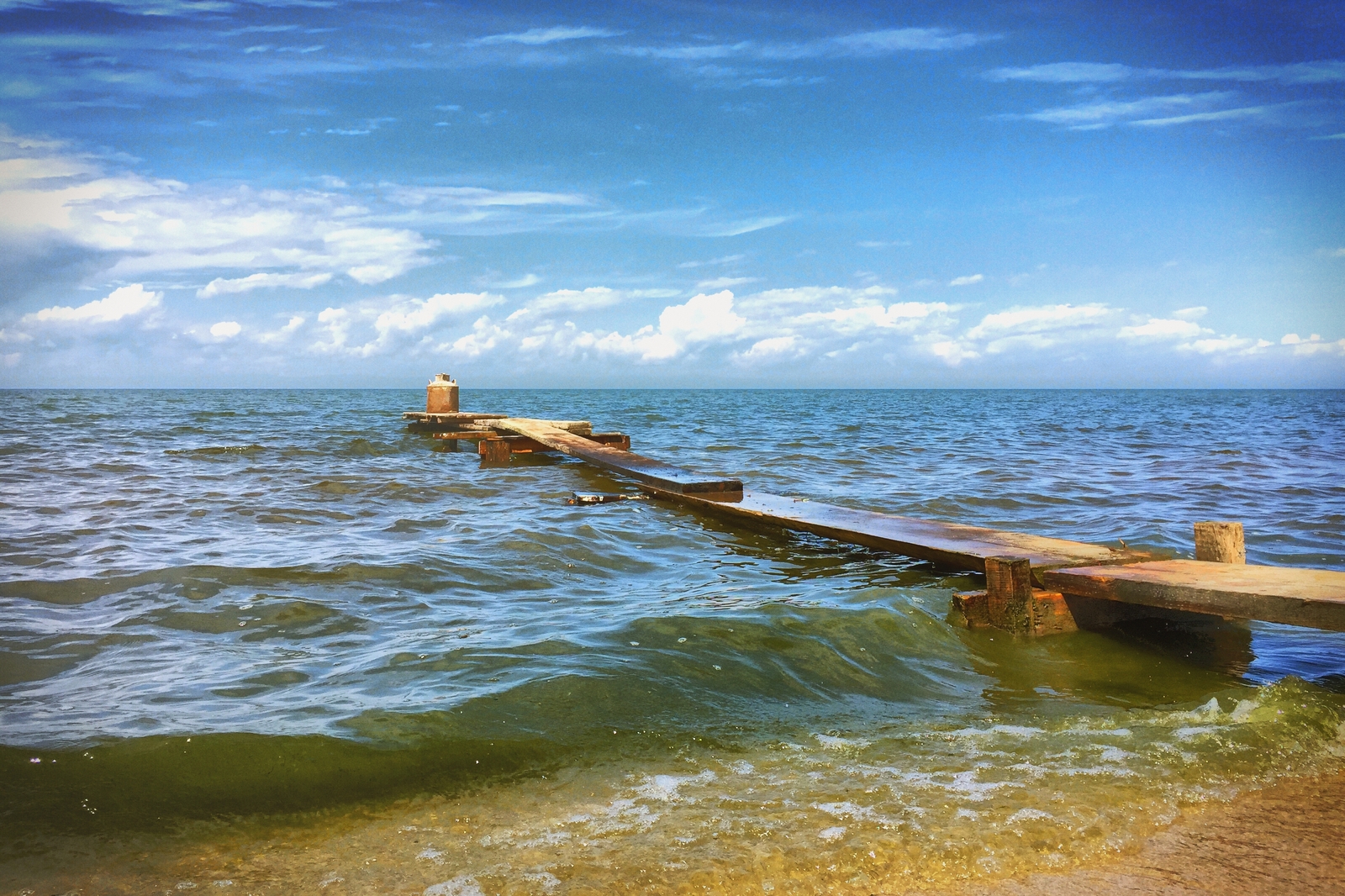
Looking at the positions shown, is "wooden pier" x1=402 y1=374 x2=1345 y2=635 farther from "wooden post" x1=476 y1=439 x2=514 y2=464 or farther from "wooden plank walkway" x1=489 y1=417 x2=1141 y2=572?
"wooden post" x1=476 y1=439 x2=514 y2=464

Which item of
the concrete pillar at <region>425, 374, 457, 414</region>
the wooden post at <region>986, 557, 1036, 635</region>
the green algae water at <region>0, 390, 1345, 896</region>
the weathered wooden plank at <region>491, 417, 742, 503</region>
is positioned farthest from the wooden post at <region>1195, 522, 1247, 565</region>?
the concrete pillar at <region>425, 374, 457, 414</region>

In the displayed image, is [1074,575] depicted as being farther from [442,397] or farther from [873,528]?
[442,397]

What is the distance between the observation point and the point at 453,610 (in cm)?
554

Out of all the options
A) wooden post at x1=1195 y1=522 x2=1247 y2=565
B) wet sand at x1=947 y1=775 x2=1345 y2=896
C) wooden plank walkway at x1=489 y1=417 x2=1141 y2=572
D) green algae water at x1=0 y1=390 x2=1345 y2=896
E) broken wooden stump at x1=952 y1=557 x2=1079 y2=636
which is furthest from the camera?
wooden plank walkway at x1=489 y1=417 x2=1141 y2=572

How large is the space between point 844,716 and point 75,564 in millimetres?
6062

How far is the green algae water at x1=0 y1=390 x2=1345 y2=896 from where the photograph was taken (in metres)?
2.59

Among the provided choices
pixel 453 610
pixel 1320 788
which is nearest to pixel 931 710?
pixel 1320 788

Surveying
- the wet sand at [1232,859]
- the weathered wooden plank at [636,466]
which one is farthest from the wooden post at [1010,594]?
the weathered wooden plank at [636,466]

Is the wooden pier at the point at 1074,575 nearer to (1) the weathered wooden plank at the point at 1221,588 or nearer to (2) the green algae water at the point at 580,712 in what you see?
(1) the weathered wooden plank at the point at 1221,588

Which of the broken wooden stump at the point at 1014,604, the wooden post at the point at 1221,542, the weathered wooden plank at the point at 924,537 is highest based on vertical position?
the wooden post at the point at 1221,542

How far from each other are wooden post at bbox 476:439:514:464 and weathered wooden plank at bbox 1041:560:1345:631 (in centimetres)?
1125

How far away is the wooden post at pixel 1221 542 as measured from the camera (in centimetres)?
533

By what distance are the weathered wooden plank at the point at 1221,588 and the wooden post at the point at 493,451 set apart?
36.9ft

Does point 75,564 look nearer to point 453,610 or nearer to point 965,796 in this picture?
point 453,610
